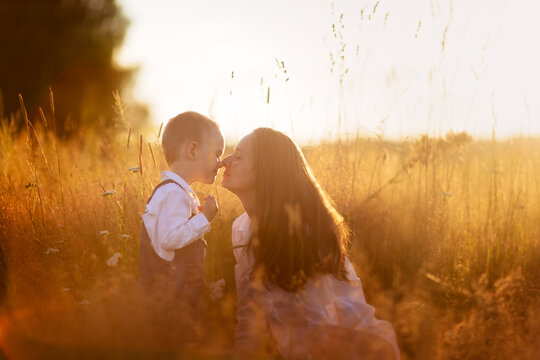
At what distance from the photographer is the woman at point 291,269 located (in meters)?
2.20

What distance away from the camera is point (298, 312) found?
7.42 ft

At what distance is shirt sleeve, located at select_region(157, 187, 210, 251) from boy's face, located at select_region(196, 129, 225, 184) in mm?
236

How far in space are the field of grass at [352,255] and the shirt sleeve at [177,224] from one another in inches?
10.9

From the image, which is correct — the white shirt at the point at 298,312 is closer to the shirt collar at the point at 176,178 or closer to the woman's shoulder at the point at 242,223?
the woman's shoulder at the point at 242,223

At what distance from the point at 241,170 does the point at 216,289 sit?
2.14ft

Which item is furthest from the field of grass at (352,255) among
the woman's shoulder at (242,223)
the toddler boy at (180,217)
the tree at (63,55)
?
the tree at (63,55)

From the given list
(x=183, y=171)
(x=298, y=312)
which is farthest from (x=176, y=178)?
(x=298, y=312)

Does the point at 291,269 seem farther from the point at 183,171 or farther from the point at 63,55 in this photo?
the point at 63,55

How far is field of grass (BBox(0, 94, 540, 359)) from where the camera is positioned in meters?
2.17

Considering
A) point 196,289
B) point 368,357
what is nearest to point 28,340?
point 196,289

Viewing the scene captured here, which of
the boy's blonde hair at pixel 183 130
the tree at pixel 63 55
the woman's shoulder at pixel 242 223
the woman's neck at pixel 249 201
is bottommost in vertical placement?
the woman's shoulder at pixel 242 223

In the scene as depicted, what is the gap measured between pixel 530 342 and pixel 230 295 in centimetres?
145

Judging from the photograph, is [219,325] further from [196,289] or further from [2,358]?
[2,358]

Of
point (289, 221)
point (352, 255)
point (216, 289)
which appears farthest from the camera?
point (352, 255)
